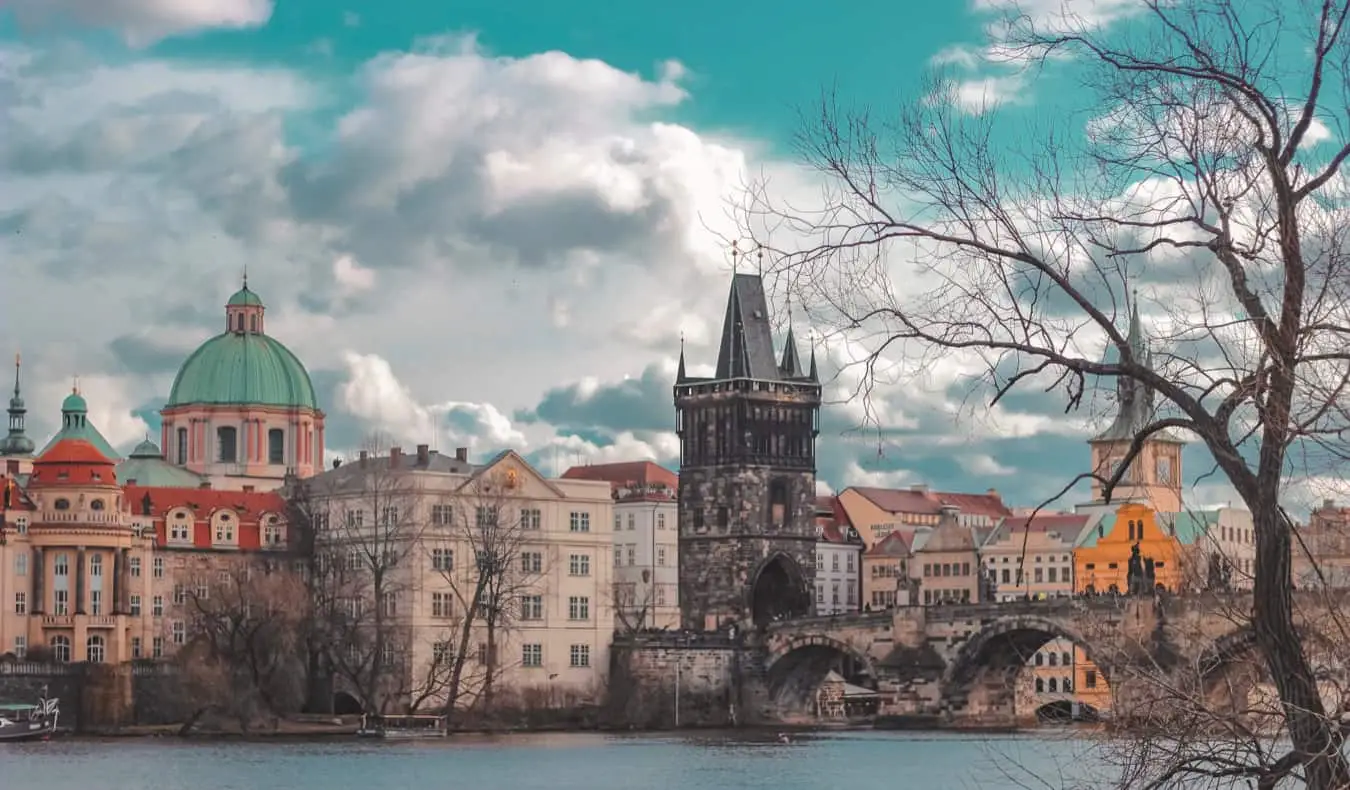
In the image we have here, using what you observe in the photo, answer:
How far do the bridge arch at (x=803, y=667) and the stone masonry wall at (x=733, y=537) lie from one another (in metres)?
6.06

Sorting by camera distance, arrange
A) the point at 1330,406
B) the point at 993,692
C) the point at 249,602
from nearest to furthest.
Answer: the point at 1330,406, the point at 249,602, the point at 993,692

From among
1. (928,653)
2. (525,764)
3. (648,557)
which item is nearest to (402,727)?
(525,764)

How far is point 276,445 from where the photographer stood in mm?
122438

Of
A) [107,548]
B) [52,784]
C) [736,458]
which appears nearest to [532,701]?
[107,548]

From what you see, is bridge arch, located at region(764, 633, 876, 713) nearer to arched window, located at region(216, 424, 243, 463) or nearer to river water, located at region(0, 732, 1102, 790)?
river water, located at region(0, 732, 1102, 790)

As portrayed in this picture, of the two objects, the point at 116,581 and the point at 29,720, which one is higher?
the point at 116,581

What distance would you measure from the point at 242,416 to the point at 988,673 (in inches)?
1595

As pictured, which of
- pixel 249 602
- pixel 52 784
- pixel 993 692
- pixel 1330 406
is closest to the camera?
pixel 1330 406

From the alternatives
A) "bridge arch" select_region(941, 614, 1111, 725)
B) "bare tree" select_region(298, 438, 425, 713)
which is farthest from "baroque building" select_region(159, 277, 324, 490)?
"bridge arch" select_region(941, 614, 1111, 725)

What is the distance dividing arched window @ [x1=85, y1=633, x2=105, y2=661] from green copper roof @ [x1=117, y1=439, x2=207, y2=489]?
21582 mm

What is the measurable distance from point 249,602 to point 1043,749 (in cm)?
3066

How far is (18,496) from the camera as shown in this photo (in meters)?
93.2

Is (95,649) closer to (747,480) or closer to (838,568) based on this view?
(747,480)

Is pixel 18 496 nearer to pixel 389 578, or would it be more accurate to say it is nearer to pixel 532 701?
pixel 389 578
